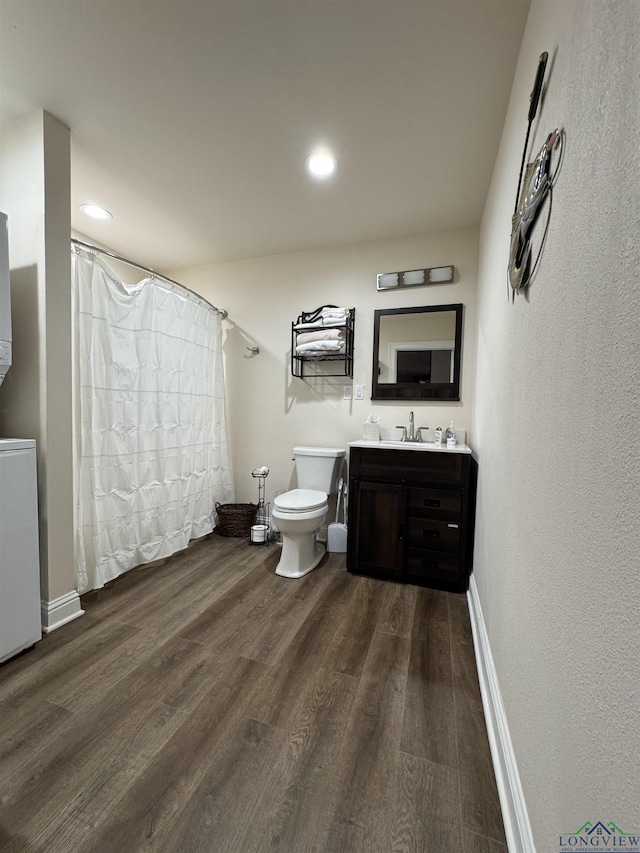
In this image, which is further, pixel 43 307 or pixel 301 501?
pixel 301 501

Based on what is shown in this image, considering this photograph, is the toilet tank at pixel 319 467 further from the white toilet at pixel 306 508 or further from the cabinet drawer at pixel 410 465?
the cabinet drawer at pixel 410 465

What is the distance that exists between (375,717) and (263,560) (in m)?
1.38

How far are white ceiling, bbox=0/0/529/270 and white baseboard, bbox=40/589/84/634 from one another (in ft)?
7.54

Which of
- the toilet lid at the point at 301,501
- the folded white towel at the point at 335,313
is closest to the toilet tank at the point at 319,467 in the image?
the toilet lid at the point at 301,501

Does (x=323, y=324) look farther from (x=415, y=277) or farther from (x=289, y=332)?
(x=415, y=277)

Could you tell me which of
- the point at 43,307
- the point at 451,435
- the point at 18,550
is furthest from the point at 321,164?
the point at 18,550

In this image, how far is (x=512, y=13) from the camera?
114cm

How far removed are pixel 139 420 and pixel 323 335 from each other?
1421 millimetres

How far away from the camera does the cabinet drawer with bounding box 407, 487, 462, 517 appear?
6.66 ft

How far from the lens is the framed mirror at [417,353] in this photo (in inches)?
96.3

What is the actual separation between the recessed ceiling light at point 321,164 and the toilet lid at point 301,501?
6.34ft

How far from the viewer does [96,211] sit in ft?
7.49

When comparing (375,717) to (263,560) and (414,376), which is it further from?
(414,376)

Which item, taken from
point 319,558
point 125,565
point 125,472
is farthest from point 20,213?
point 319,558
